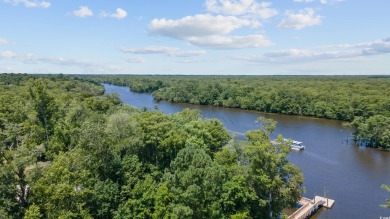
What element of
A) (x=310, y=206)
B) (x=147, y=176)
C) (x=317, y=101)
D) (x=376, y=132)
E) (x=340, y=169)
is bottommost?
(x=310, y=206)

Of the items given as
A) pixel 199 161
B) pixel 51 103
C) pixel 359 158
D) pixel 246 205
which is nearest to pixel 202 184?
pixel 199 161

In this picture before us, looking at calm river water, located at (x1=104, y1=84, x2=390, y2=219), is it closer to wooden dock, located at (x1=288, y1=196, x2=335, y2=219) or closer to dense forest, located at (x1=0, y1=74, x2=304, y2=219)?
wooden dock, located at (x1=288, y1=196, x2=335, y2=219)

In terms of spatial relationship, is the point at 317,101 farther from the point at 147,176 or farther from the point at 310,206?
the point at 147,176

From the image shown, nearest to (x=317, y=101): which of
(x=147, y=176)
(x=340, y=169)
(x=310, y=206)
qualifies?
(x=340, y=169)

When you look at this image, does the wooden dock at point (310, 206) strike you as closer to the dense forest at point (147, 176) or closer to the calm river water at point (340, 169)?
the calm river water at point (340, 169)

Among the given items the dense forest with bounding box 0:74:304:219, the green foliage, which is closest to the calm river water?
the green foliage

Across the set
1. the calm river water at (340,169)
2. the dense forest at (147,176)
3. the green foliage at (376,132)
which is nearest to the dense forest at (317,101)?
the green foliage at (376,132)

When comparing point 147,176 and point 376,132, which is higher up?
point 147,176
